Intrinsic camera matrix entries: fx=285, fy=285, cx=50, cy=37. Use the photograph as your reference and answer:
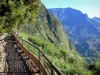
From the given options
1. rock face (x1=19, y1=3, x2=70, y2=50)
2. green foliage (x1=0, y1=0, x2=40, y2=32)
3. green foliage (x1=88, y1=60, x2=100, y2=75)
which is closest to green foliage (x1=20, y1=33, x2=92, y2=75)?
green foliage (x1=88, y1=60, x2=100, y2=75)

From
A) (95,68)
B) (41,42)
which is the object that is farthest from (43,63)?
(41,42)

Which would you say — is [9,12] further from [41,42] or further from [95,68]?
[95,68]

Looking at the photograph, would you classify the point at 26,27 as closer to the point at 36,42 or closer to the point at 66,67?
the point at 36,42

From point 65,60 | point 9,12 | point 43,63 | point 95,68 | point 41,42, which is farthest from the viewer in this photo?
point 41,42

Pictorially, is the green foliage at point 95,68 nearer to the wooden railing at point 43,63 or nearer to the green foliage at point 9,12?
the wooden railing at point 43,63

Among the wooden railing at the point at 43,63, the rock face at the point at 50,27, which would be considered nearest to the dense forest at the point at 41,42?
the wooden railing at the point at 43,63

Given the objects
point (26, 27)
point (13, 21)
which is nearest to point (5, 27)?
point (13, 21)

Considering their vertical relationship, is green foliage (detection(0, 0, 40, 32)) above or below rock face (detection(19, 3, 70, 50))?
above

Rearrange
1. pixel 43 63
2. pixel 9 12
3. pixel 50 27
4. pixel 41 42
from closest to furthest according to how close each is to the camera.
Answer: pixel 43 63 → pixel 9 12 → pixel 41 42 → pixel 50 27

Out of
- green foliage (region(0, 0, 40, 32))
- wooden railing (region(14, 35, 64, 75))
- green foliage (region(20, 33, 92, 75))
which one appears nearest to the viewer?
wooden railing (region(14, 35, 64, 75))

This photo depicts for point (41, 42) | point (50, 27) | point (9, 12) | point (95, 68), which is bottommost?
point (50, 27)

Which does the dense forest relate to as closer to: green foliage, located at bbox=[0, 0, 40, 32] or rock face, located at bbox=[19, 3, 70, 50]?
green foliage, located at bbox=[0, 0, 40, 32]

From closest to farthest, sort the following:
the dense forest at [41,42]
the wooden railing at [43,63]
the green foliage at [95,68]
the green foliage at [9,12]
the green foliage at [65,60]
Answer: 1. the wooden railing at [43,63]
2. the green foliage at [65,60]
3. the dense forest at [41,42]
4. the green foliage at [95,68]
5. the green foliage at [9,12]

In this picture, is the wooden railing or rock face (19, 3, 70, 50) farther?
rock face (19, 3, 70, 50)
